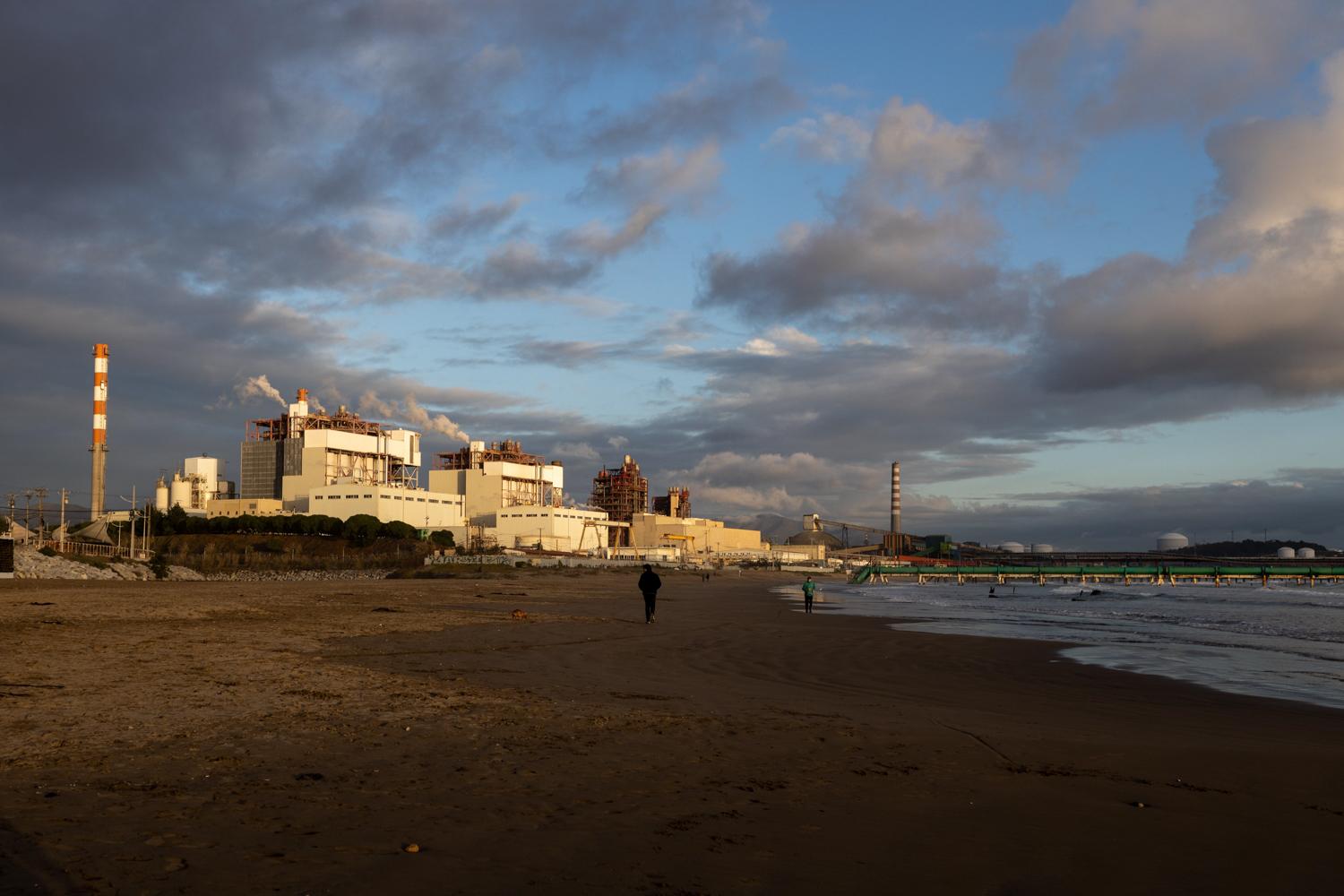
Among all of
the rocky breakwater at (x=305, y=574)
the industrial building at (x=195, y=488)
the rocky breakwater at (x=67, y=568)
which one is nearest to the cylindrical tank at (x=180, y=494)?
the industrial building at (x=195, y=488)

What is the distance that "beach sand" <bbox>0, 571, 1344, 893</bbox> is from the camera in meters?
5.57

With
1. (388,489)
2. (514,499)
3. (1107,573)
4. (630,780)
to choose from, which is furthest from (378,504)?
(630,780)

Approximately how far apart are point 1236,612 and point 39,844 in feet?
177

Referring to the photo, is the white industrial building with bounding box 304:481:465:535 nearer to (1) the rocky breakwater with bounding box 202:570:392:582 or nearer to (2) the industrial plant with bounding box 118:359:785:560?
(2) the industrial plant with bounding box 118:359:785:560

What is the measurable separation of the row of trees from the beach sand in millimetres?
120230

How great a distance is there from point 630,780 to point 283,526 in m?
137

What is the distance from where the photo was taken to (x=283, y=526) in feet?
438

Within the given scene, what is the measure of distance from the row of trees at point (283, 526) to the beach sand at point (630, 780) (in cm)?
12023

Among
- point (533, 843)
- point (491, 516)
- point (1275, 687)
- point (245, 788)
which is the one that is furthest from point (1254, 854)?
point (491, 516)

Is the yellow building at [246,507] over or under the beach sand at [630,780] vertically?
over

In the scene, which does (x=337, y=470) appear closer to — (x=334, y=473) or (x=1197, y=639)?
(x=334, y=473)

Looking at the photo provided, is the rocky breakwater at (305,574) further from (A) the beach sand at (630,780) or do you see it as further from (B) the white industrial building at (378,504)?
(A) the beach sand at (630,780)

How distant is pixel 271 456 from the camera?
6481 inches

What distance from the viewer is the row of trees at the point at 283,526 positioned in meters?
131
